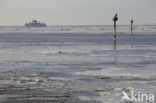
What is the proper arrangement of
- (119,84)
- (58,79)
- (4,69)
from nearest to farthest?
(119,84), (58,79), (4,69)

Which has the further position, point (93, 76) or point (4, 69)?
point (4, 69)

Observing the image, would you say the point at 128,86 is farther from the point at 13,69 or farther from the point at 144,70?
the point at 13,69

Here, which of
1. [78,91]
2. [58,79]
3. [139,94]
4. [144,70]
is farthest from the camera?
[144,70]

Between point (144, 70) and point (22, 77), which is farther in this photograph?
point (144, 70)

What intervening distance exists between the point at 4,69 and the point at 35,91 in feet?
23.8

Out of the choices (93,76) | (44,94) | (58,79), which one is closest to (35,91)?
(44,94)

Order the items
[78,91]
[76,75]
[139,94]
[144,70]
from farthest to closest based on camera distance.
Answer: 1. [144,70]
2. [76,75]
3. [78,91]
4. [139,94]

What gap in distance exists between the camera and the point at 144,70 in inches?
727

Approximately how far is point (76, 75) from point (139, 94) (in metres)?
5.31

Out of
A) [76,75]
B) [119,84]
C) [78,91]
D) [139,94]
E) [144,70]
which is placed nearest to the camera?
[139,94]

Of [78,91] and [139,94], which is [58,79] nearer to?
[78,91]

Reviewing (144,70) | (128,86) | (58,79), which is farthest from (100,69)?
(128,86)

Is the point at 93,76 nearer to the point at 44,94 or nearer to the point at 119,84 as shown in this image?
the point at 119,84

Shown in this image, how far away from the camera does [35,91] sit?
1286cm
